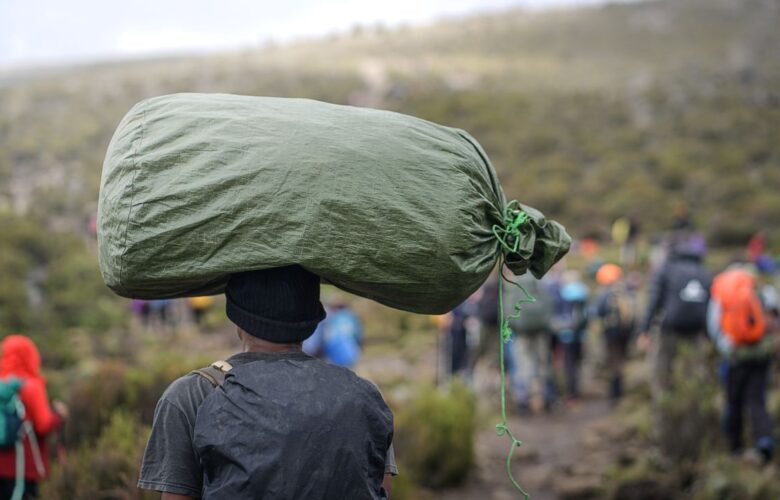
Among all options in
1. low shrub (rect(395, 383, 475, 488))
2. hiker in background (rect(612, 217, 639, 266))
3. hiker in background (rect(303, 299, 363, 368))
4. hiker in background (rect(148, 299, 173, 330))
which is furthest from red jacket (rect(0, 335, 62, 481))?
hiker in background (rect(612, 217, 639, 266))

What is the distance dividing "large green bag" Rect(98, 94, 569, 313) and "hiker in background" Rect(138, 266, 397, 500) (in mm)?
162

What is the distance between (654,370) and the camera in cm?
881

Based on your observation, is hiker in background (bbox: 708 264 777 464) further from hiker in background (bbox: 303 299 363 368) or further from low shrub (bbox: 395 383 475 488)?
hiker in background (bbox: 303 299 363 368)

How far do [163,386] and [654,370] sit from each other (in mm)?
5273

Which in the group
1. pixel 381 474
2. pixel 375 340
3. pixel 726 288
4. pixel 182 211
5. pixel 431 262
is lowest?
pixel 375 340

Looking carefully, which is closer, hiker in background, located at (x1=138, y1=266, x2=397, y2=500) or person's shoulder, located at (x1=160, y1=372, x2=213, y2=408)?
hiker in background, located at (x1=138, y1=266, x2=397, y2=500)

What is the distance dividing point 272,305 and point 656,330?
7.49m

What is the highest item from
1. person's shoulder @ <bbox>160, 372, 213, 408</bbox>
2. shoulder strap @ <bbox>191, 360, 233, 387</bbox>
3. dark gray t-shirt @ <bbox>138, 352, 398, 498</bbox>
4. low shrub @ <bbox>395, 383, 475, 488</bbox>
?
shoulder strap @ <bbox>191, 360, 233, 387</bbox>

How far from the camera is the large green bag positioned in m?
2.20

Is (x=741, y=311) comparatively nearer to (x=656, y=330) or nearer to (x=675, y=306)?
(x=675, y=306)

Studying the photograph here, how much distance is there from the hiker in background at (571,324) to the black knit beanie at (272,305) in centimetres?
884

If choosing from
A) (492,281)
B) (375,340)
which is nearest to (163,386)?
(492,281)

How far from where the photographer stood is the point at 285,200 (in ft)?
7.16

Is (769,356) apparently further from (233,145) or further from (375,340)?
(375,340)
